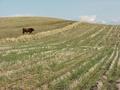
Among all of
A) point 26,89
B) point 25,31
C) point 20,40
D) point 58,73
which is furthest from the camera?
point 25,31

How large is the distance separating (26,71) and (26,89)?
506cm

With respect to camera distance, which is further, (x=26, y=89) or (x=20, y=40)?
(x=20, y=40)

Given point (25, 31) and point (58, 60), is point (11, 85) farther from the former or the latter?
point (25, 31)

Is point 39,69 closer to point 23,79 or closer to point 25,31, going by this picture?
point 23,79

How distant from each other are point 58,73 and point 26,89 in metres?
4.76

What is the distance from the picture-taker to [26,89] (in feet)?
54.9

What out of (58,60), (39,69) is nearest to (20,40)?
(58,60)

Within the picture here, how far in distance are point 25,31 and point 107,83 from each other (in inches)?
1700

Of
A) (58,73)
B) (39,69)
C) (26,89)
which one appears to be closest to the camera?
(26,89)

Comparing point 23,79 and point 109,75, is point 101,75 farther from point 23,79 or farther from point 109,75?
point 23,79

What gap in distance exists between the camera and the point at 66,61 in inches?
1066

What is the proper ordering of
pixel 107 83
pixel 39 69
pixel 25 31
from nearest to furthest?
pixel 107 83 → pixel 39 69 → pixel 25 31

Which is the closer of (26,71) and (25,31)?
(26,71)

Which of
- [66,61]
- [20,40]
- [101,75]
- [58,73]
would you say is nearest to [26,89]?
[58,73]
